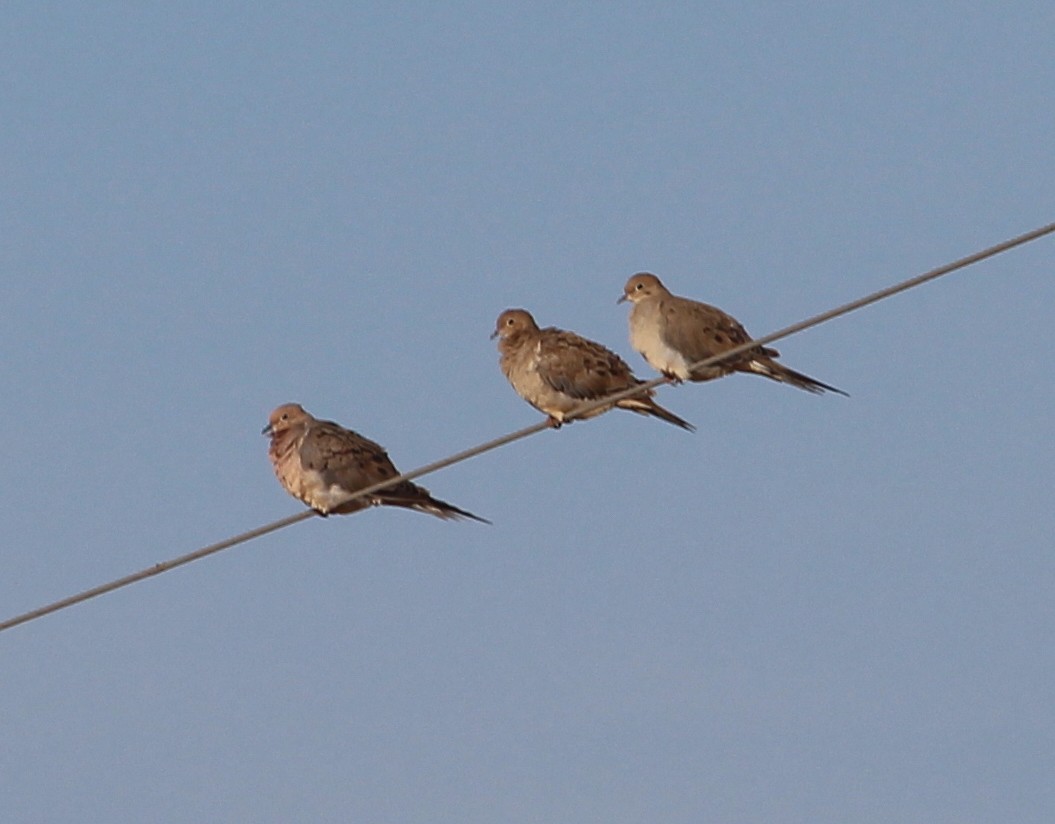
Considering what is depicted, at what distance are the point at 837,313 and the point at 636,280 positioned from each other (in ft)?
16.6

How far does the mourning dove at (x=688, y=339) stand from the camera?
11.6 metres

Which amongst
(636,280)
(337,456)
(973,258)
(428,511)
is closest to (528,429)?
(973,258)

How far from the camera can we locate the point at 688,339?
1200 centimetres

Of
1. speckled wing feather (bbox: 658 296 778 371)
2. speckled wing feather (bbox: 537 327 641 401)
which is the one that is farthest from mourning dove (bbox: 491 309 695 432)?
speckled wing feather (bbox: 658 296 778 371)

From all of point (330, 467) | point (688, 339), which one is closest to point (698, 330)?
point (688, 339)

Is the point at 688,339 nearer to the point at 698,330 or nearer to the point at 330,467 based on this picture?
the point at 698,330

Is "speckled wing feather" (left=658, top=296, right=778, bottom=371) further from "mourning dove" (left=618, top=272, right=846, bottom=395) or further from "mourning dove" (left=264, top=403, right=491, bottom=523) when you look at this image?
"mourning dove" (left=264, top=403, right=491, bottom=523)

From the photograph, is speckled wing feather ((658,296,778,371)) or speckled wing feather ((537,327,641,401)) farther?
speckled wing feather ((537,327,641,401))

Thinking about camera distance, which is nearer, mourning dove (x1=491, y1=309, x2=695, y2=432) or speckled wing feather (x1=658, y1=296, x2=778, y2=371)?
speckled wing feather (x1=658, y1=296, x2=778, y2=371)

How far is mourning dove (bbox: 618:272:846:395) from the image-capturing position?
11.6 metres

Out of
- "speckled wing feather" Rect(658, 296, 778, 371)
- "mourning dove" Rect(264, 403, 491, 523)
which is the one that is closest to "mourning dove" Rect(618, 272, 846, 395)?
"speckled wing feather" Rect(658, 296, 778, 371)

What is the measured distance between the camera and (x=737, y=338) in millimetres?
12094

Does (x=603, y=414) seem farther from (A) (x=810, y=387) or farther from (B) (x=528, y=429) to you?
(B) (x=528, y=429)

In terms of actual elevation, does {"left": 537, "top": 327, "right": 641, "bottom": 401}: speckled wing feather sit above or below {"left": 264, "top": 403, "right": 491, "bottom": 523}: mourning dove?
above
